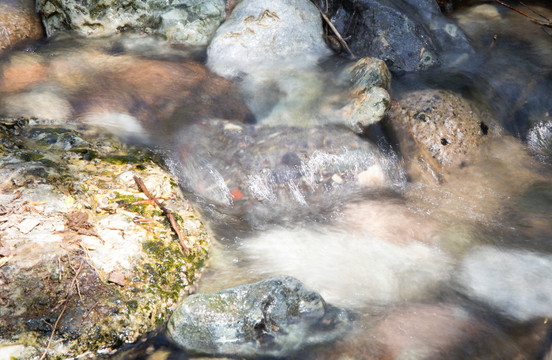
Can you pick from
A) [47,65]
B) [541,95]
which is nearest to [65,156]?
[47,65]

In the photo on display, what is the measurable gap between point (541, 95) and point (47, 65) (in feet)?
20.8

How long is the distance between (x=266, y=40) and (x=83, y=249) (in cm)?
389

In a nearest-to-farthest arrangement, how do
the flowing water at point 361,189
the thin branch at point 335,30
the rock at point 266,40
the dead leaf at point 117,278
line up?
the dead leaf at point 117,278, the flowing water at point 361,189, the rock at point 266,40, the thin branch at point 335,30

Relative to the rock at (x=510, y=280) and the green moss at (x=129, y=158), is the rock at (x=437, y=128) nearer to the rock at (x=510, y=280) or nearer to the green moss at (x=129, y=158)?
the rock at (x=510, y=280)

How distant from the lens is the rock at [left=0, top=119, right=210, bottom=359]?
269 cm

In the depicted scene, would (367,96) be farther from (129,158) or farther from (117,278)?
(117,278)

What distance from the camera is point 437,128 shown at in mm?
4953

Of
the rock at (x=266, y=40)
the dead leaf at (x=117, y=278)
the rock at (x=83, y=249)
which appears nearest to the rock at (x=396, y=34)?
the rock at (x=266, y=40)

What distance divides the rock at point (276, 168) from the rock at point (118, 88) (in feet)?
1.24

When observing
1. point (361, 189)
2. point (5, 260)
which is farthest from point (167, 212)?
point (361, 189)

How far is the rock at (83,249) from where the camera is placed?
8.82 feet

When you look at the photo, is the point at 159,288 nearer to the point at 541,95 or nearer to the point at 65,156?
the point at 65,156

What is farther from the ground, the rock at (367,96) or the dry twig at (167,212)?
the rock at (367,96)

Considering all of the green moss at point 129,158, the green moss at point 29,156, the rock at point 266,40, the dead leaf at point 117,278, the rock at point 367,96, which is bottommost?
the dead leaf at point 117,278
